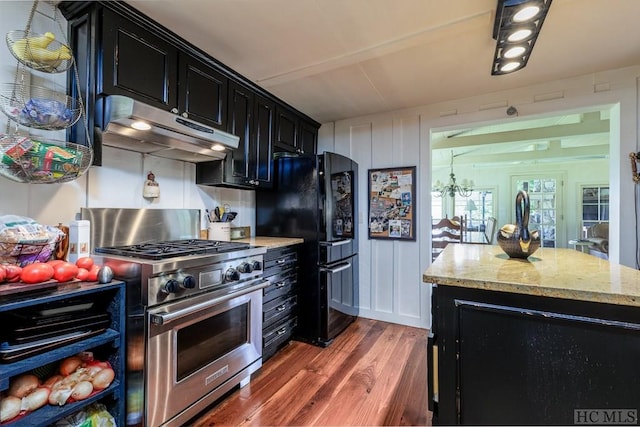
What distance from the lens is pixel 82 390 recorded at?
Result: 4.17 feet

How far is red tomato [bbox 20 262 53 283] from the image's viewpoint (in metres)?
1.15

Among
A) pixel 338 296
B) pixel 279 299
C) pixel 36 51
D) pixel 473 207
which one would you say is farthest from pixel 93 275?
pixel 473 207

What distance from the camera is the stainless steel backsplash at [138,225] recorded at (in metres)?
1.73

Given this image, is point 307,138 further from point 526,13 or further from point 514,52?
point 526,13

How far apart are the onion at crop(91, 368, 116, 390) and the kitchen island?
59.3 inches

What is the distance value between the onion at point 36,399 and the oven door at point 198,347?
370mm

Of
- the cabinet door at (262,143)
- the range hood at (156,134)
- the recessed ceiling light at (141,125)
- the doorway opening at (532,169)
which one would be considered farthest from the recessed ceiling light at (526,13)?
the doorway opening at (532,169)

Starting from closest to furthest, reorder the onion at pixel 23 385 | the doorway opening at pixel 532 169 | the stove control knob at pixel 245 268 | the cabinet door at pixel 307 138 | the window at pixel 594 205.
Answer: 1. the onion at pixel 23 385
2. the stove control knob at pixel 245 268
3. the cabinet door at pixel 307 138
4. the doorway opening at pixel 532 169
5. the window at pixel 594 205

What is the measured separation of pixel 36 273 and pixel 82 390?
56 cm

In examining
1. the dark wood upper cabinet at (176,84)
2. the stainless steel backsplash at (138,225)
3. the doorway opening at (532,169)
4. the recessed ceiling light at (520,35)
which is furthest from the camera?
the doorway opening at (532,169)

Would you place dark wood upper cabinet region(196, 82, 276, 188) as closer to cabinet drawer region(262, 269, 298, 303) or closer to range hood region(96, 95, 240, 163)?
range hood region(96, 95, 240, 163)

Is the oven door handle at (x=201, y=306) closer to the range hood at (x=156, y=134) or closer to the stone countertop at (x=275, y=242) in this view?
the stone countertop at (x=275, y=242)

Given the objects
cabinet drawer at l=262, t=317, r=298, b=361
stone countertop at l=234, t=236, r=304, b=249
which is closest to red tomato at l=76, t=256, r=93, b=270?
stone countertop at l=234, t=236, r=304, b=249

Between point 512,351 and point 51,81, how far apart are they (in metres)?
2.59
